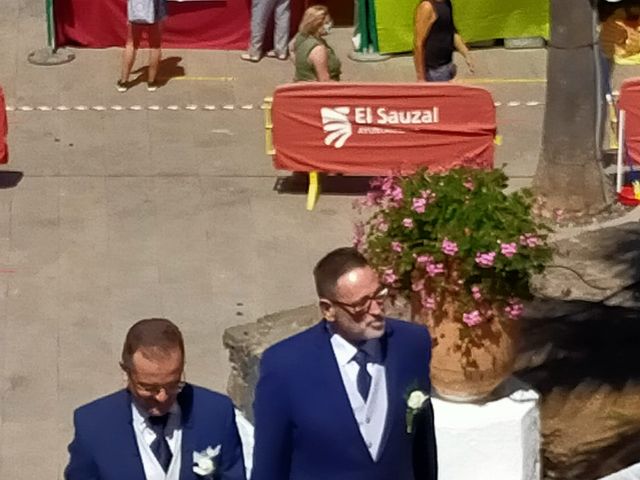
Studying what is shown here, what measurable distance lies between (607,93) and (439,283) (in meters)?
6.46

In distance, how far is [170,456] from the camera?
17.2 ft

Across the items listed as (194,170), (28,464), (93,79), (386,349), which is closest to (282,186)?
(194,170)

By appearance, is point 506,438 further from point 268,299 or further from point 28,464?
point 268,299

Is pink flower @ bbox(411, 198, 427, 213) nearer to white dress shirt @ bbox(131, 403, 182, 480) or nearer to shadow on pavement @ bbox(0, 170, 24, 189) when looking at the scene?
white dress shirt @ bbox(131, 403, 182, 480)

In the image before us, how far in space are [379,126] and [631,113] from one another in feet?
6.25

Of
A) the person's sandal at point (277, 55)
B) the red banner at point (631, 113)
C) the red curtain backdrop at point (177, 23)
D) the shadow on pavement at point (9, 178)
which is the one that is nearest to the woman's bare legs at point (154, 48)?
the red curtain backdrop at point (177, 23)

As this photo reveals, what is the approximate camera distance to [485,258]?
23.1 feet

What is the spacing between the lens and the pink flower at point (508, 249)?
7.08 metres

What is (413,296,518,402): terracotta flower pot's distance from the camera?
727cm

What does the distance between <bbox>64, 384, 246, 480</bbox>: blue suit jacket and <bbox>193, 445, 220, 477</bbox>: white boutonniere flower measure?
16 mm

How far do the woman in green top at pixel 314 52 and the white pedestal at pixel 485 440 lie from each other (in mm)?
5924

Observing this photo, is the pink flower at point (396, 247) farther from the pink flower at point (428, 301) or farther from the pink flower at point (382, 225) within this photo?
the pink flower at point (428, 301)

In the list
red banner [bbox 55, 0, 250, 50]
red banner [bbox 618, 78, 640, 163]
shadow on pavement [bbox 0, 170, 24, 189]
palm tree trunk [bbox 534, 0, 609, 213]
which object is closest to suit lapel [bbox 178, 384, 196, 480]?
palm tree trunk [bbox 534, 0, 609, 213]

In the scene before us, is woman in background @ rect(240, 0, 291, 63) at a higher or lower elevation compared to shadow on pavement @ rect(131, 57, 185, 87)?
higher
